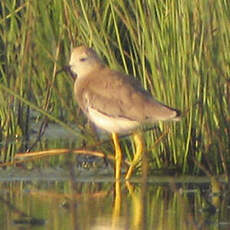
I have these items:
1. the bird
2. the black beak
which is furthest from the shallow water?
the black beak

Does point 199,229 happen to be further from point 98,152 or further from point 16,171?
point 16,171

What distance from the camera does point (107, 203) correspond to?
6.30 metres

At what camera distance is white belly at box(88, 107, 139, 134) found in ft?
23.0

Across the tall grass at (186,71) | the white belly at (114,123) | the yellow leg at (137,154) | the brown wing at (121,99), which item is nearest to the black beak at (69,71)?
the tall grass at (186,71)

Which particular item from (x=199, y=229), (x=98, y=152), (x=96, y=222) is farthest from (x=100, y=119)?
(x=199, y=229)

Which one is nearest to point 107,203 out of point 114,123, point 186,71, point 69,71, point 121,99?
point 114,123

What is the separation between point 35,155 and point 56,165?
67 centimetres

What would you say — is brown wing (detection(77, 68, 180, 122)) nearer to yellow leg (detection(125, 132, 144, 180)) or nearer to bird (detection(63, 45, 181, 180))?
bird (detection(63, 45, 181, 180))

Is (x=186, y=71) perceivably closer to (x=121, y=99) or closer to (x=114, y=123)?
(x=121, y=99)

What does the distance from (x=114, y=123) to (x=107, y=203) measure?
34.6 inches

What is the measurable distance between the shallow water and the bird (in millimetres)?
334

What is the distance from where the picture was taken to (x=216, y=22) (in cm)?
710

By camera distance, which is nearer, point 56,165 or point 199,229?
point 199,229

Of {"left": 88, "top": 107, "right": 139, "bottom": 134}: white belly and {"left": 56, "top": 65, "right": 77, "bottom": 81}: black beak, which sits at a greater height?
{"left": 56, "top": 65, "right": 77, "bottom": 81}: black beak
